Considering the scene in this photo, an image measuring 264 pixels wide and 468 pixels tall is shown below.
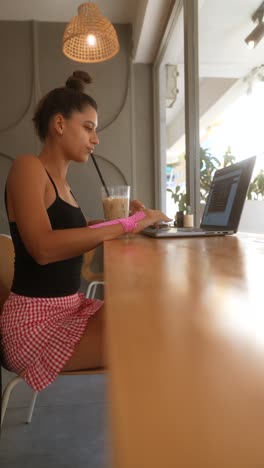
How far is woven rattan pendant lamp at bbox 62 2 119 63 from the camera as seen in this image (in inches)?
76.8

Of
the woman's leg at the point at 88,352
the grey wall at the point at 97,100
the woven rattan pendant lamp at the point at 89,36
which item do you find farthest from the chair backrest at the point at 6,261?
the grey wall at the point at 97,100

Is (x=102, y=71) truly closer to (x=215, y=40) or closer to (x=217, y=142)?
(x=215, y=40)

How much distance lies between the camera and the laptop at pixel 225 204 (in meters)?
1.21

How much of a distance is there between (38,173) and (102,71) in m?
2.34

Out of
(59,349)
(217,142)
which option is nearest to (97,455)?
(59,349)

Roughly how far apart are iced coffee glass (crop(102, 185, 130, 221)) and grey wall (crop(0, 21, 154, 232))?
1690mm

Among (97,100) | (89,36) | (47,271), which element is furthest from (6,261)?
(97,100)

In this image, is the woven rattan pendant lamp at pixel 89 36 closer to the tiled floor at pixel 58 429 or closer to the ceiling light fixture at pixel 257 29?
the ceiling light fixture at pixel 257 29

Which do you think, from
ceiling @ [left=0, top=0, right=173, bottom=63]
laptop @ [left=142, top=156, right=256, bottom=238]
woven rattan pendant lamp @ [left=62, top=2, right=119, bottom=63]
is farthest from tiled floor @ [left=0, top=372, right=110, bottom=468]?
ceiling @ [left=0, top=0, right=173, bottom=63]

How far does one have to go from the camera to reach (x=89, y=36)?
6.59ft

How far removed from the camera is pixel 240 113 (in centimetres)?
179

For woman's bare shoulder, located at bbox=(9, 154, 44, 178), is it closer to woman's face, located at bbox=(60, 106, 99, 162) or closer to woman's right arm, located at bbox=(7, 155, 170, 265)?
woman's right arm, located at bbox=(7, 155, 170, 265)

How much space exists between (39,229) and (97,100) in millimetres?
2373

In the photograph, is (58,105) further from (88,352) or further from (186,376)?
(186,376)
